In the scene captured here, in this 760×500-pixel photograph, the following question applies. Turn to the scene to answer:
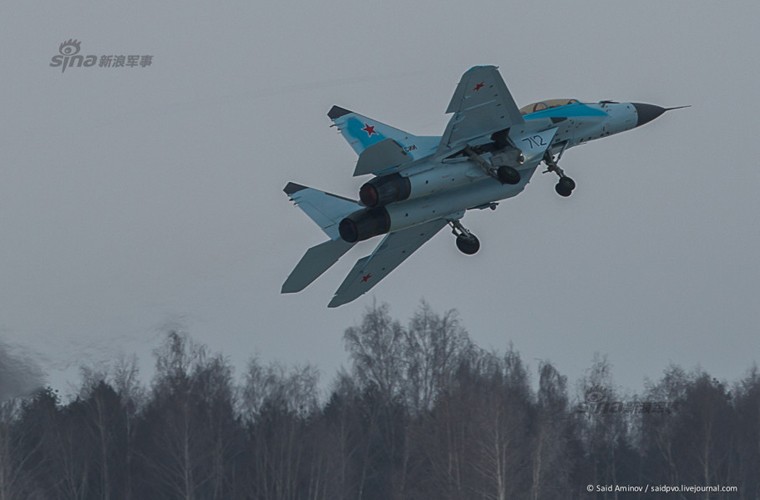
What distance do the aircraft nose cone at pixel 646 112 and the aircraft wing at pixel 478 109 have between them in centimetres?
481

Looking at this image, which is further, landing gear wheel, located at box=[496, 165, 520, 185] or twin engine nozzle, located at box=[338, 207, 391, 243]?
landing gear wheel, located at box=[496, 165, 520, 185]

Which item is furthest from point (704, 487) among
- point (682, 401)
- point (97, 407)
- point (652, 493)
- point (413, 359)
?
point (97, 407)

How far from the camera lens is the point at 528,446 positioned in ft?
140

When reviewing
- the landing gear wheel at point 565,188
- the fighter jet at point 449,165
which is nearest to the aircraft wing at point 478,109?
the fighter jet at point 449,165

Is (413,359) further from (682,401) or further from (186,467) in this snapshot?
(186,467)

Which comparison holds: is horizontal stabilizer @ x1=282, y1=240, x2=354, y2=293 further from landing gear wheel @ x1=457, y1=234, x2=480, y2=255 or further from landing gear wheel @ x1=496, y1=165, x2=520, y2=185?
landing gear wheel @ x1=496, y1=165, x2=520, y2=185

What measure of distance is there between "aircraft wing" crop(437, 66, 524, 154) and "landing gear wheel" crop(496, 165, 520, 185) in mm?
691

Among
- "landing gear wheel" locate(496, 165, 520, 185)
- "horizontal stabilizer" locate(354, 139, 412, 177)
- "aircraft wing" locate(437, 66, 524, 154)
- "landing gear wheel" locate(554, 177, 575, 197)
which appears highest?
"aircraft wing" locate(437, 66, 524, 154)

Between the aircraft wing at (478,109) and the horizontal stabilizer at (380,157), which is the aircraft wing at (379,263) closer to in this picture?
the aircraft wing at (478,109)

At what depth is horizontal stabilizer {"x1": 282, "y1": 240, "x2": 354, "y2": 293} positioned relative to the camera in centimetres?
3058

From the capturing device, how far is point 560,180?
30.9 metres

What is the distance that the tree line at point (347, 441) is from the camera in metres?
41.6

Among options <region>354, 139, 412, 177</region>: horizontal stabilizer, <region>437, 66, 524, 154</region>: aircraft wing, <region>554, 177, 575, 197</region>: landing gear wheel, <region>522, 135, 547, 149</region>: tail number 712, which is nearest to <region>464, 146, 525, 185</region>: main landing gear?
<region>437, 66, 524, 154</region>: aircraft wing

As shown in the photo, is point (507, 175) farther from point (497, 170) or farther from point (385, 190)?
point (385, 190)
